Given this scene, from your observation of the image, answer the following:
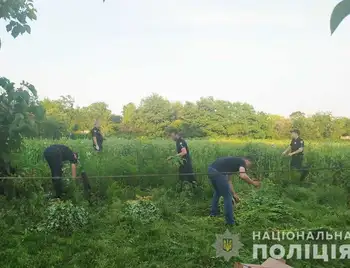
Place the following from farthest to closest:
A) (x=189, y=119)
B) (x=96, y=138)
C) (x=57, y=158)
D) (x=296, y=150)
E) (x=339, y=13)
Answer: (x=189, y=119)
(x=96, y=138)
(x=296, y=150)
(x=57, y=158)
(x=339, y=13)

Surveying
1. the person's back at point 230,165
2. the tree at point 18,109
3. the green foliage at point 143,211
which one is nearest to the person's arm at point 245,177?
the person's back at point 230,165

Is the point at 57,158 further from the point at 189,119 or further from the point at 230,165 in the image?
the point at 189,119

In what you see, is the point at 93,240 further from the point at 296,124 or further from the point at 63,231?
the point at 296,124

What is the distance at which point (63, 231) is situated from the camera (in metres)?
5.40

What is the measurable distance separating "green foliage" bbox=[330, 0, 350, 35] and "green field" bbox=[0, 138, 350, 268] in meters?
3.99

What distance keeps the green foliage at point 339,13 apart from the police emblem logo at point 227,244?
14.2 ft

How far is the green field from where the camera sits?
4.48m

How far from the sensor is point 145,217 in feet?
19.3

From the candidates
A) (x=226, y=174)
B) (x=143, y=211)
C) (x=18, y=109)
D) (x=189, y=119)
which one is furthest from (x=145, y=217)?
(x=189, y=119)

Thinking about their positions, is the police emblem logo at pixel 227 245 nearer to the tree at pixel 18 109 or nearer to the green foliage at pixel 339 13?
the tree at pixel 18 109

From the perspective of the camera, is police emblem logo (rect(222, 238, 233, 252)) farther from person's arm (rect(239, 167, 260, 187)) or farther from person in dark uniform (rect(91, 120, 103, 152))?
person in dark uniform (rect(91, 120, 103, 152))

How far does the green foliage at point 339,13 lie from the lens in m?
0.58

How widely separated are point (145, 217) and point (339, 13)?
555 cm

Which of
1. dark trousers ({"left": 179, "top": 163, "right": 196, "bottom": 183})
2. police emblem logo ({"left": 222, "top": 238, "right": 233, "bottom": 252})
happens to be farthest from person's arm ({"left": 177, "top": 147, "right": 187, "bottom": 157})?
police emblem logo ({"left": 222, "top": 238, "right": 233, "bottom": 252})
